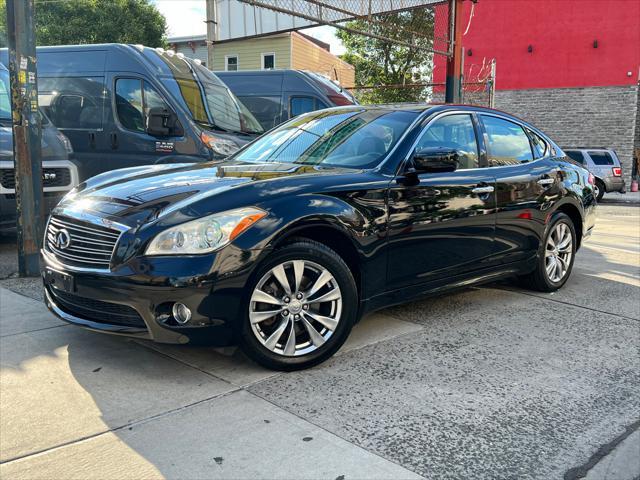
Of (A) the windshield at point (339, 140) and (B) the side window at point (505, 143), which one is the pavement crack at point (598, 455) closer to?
(A) the windshield at point (339, 140)

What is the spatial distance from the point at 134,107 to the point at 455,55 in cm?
690

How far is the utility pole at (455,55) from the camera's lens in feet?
39.5

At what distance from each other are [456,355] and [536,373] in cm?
50

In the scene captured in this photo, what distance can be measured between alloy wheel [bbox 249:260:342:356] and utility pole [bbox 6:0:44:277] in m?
3.26

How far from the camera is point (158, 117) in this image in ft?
26.3

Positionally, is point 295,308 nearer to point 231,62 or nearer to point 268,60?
point 268,60

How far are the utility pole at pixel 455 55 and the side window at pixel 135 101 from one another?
613 centimetres

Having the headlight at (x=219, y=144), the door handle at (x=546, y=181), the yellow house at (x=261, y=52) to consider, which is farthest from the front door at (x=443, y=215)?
the yellow house at (x=261, y=52)

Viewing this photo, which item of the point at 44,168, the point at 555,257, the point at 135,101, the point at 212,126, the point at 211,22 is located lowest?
the point at 555,257

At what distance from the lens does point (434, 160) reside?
4.02 meters

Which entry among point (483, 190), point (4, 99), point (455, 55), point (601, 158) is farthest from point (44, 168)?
point (601, 158)

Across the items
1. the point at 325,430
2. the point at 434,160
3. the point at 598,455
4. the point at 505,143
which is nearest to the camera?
the point at 598,455

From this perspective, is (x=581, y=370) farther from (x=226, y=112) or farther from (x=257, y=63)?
(x=257, y=63)

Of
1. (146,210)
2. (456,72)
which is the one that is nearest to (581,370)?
(146,210)
